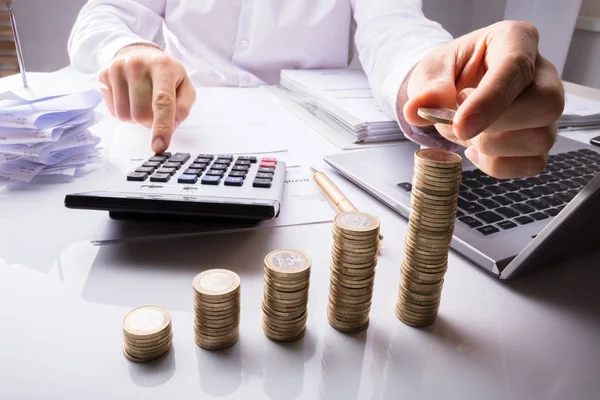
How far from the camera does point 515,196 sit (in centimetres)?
40

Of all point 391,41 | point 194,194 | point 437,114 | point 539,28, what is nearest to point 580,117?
point 391,41

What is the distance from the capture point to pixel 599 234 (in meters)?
0.33

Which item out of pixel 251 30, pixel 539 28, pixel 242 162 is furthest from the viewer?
pixel 539 28

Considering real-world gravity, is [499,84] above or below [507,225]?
above

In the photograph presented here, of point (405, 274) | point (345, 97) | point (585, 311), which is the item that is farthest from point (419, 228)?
point (345, 97)

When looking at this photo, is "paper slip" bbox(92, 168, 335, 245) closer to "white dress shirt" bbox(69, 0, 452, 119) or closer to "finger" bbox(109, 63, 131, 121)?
"finger" bbox(109, 63, 131, 121)

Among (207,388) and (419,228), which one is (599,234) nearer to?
(419,228)

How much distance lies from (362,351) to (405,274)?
2.0 inches

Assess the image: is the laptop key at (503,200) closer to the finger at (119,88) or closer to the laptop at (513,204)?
the laptop at (513,204)

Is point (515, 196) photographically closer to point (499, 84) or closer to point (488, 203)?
point (488, 203)

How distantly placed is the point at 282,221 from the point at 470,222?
0.49 feet

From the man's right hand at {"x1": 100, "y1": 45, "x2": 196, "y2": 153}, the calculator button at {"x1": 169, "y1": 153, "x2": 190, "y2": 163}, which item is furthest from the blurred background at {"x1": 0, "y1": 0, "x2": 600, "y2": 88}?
the calculator button at {"x1": 169, "y1": 153, "x2": 190, "y2": 163}

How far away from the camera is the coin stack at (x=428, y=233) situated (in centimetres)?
24

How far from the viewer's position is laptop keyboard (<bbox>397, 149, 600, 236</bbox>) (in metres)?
0.36
